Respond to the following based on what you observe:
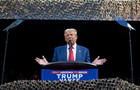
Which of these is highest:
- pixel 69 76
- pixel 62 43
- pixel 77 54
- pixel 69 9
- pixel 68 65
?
pixel 69 9

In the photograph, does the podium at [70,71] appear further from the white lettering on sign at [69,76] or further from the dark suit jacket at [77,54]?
the dark suit jacket at [77,54]

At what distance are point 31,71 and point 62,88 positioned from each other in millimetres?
3658

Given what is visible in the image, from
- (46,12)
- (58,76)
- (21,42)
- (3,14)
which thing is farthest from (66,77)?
(21,42)

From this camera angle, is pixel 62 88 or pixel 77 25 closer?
pixel 62 88

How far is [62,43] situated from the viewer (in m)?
4.70

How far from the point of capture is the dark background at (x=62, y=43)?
4543 mm

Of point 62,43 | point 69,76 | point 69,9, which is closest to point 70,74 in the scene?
point 69,76

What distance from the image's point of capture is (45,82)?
5.49 feet

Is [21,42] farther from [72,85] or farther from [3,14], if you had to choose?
[72,85]

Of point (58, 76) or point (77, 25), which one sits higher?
point (77, 25)

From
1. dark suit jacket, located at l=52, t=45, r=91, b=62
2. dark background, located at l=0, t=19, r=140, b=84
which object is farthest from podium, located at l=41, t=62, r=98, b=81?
dark background, located at l=0, t=19, r=140, b=84

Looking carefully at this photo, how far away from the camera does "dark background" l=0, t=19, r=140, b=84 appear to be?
14.9ft

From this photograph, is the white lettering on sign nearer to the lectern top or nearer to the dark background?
the lectern top

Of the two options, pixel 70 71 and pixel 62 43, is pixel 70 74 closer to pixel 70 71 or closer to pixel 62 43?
pixel 70 71
